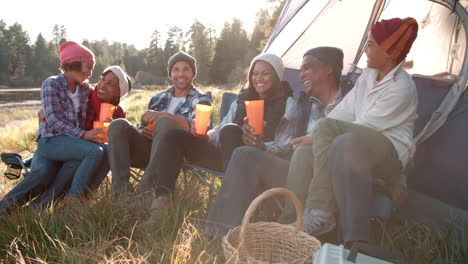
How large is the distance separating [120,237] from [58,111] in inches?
45.3

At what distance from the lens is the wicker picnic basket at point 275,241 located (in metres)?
1.62

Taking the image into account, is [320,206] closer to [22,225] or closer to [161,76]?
[22,225]

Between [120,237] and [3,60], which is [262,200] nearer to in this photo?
[120,237]

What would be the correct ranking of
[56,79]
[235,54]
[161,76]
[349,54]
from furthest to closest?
[161,76] → [235,54] → [349,54] → [56,79]

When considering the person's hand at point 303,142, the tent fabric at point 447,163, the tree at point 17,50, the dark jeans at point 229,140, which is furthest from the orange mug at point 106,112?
the tree at point 17,50

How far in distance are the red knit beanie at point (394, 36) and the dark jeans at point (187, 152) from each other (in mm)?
987

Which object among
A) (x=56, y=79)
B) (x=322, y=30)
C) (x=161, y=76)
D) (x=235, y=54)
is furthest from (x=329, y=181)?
(x=161, y=76)

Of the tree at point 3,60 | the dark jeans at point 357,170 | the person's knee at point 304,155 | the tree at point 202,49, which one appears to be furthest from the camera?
the tree at point 3,60

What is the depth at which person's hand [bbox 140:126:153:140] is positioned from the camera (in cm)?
280

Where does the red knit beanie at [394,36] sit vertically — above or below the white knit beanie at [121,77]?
above

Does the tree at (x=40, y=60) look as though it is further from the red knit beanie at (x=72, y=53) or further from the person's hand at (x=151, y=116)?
the person's hand at (x=151, y=116)

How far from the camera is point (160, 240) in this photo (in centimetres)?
193

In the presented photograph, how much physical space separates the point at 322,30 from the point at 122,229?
8.74ft

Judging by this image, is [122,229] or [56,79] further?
[56,79]
